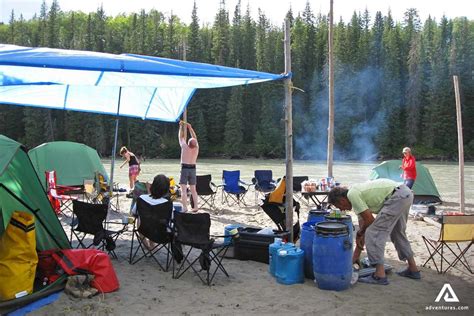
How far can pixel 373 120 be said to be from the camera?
4388 centimetres

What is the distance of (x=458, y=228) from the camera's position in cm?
455

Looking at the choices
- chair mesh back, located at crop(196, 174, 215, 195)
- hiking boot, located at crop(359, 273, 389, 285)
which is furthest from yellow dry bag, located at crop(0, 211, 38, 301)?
chair mesh back, located at crop(196, 174, 215, 195)

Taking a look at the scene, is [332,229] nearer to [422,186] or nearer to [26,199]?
[26,199]

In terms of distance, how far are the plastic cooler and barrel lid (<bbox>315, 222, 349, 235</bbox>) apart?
846 mm

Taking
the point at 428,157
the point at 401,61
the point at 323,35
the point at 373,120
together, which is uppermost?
the point at 323,35

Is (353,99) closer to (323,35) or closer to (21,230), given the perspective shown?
(323,35)

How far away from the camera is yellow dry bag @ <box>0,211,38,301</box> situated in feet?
11.8

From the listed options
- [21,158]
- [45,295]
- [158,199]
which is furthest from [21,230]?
[158,199]

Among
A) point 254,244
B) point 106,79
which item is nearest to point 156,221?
point 254,244

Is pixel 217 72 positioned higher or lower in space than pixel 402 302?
higher

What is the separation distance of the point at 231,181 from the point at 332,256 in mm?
4922

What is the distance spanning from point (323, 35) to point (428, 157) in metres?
20.7

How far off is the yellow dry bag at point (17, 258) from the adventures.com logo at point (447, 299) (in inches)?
117

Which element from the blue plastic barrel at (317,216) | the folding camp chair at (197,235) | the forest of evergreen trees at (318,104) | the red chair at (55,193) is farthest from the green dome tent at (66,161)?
the forest of evergreen trees at (318,104)
